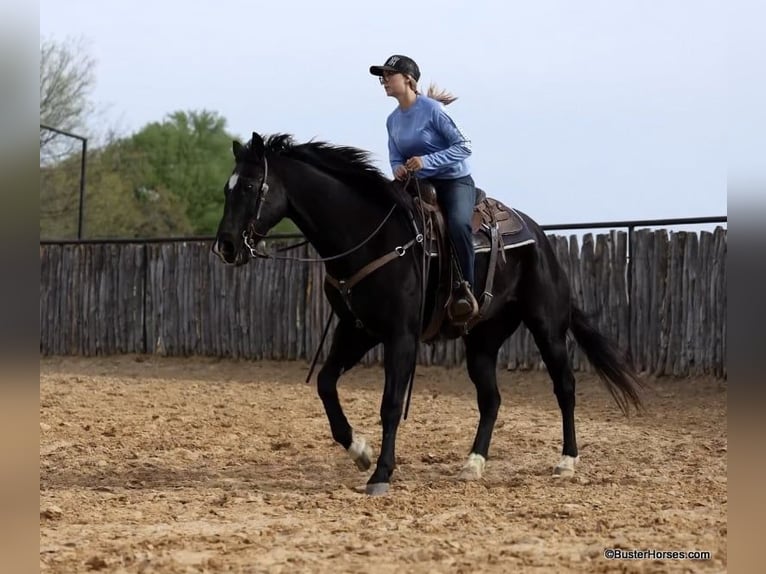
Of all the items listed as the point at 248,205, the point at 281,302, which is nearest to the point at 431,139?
the point at 248,205

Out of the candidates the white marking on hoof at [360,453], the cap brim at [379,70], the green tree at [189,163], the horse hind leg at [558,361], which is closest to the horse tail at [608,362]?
the horse hind leg at [558,361]

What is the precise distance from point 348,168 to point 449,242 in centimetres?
85

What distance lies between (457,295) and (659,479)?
1.81 m

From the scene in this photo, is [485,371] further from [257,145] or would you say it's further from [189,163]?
[189,163]

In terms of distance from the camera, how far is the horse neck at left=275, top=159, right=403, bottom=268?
6.41 metres

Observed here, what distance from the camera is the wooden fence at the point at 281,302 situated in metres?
11.6

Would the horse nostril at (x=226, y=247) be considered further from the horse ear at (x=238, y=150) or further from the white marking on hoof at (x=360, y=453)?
the white marking on hoof at (x=360, y=453)

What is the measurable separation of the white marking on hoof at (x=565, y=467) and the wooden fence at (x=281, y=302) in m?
2.80

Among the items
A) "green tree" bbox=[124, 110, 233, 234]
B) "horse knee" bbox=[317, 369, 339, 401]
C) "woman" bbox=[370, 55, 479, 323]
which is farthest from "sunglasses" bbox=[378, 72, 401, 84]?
"green tree" bbox=[124, 110, 233, 234]

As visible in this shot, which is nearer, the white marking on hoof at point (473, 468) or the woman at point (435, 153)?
the woman at point (435, 153)

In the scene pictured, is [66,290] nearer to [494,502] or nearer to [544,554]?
[494,502]

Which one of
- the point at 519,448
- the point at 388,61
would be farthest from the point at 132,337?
the point at 388,61

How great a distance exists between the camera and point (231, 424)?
9273 millimetres

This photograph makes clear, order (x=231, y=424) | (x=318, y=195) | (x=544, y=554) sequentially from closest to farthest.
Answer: (x=544, y=554) → (x=318, y=195) → (x=231, y=424)
